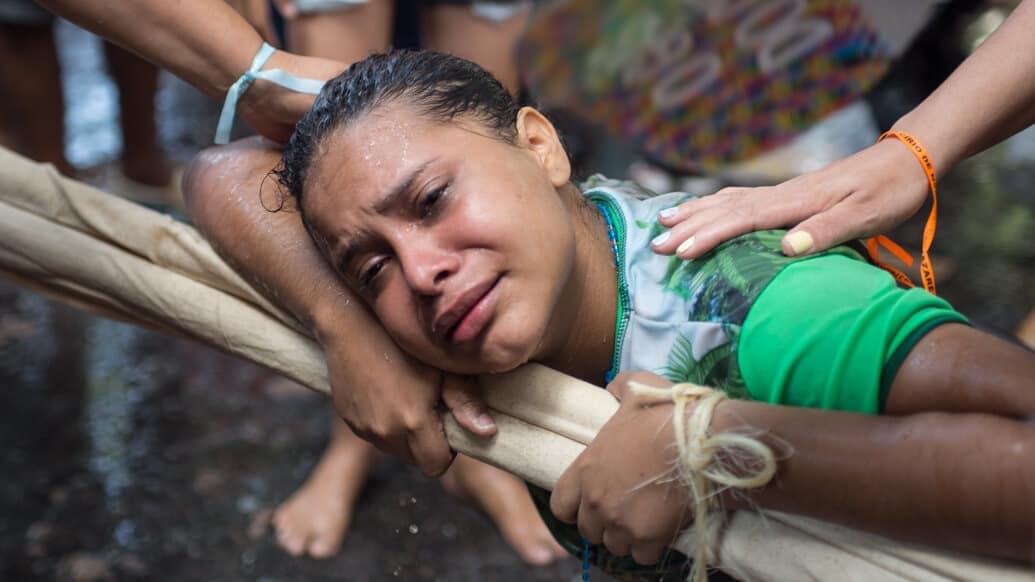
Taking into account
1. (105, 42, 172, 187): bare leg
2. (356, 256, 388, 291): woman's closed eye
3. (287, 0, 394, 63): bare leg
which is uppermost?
(356, 256, 388, 291): woman's closed eye

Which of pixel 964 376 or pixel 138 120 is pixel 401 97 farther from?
pixel 138 120

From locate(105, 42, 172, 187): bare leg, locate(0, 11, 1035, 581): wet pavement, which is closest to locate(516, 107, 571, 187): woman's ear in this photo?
locate(0, 11, 1035, 581): wet pavement

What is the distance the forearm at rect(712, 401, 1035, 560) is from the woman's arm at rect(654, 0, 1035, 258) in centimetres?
28

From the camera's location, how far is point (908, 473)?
84 centimetres

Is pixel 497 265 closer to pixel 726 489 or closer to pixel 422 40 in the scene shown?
pixel 726 489

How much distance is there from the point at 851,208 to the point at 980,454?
39 centimetres

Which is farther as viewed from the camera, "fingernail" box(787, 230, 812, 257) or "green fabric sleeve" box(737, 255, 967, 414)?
"fingernail" box(787, 230, 812, 257)

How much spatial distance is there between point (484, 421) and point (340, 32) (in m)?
1.04

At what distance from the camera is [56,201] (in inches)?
58.3

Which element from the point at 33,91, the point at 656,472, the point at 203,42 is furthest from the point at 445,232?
the point at 33,91

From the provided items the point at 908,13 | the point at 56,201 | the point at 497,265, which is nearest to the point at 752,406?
the point at 497,265

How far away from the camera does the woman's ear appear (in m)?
1.23

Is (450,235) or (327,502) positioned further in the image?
(327,502)

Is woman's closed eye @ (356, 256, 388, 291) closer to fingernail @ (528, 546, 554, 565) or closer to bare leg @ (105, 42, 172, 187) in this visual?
fingernail @ (528, 546, 554, 565)
